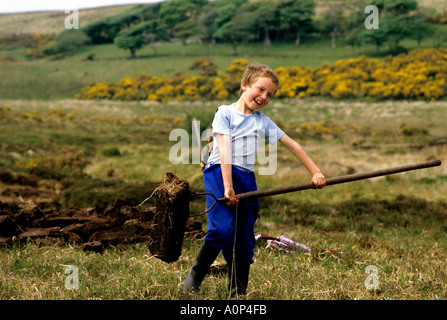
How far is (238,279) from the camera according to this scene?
3.55 m

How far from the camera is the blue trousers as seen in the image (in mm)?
3361

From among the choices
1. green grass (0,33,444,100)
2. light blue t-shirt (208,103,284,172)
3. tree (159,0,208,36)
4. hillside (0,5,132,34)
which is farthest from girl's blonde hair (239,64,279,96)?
hillside (0,5,132,34)

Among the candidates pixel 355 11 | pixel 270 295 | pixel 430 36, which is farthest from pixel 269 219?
pixel 355 11

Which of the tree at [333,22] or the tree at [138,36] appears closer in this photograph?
the tree at [138,36]

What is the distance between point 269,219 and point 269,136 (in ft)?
16.2

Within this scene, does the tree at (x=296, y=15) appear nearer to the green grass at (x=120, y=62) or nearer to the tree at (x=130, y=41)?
the green grass at (x=120, y=62)

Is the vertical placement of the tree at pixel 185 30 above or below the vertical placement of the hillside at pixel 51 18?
below

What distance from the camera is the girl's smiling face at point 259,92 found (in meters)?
3.39

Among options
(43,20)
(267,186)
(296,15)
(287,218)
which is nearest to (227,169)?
(287,218)

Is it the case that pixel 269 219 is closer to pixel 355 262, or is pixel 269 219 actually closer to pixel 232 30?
pixel 355 262

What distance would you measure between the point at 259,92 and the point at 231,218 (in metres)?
0.94

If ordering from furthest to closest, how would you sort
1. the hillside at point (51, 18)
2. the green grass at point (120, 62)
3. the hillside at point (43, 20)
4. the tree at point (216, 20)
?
the hillside at point (43, 20) → the hillside at point (51, 18) → the tree at point (216, 20) → the green grass at point (120, 62)

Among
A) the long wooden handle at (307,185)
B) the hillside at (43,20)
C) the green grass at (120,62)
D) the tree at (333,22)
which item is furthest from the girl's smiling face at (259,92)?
the hillside at (43,20)

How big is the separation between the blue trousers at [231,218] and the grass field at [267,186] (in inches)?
15.0
